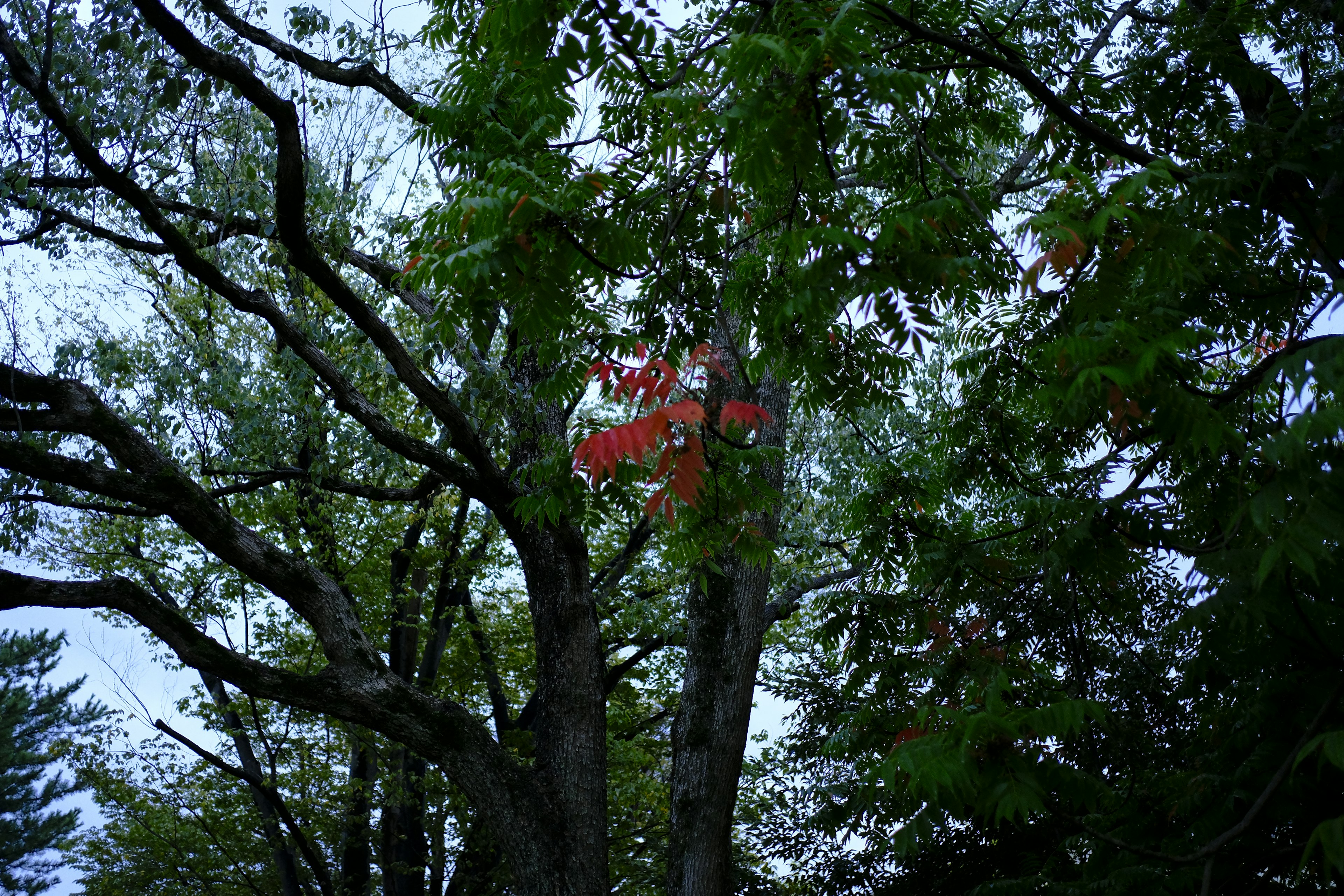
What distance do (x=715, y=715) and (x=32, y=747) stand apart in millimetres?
26436

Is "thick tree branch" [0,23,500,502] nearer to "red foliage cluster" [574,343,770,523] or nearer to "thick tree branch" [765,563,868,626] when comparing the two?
"thick tree branch" [765,563,868,626]

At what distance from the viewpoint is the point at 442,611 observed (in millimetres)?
11445

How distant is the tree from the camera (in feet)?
83.8

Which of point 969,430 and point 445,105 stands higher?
point 445,105

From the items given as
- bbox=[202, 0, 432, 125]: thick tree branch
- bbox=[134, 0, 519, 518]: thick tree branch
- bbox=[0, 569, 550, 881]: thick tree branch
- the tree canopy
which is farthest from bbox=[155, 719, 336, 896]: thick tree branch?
bbox=[202, 0, 432, 125]: thick tree branch

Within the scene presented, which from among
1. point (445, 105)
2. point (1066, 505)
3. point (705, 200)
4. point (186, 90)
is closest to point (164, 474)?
point (186, 90)

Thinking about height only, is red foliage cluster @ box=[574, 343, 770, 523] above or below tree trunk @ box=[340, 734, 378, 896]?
below

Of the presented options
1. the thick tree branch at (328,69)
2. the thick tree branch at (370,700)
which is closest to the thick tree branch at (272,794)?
the thick tree branch at (370,700)

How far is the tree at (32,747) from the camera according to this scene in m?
25.5

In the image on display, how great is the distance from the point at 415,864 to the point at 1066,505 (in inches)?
420

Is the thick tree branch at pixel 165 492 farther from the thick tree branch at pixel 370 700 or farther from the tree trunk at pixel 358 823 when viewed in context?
the tree trunk at pixel 358 823

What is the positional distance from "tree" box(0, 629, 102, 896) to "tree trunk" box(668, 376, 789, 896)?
2402 centimetres

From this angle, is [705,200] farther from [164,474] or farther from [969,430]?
[164,474]

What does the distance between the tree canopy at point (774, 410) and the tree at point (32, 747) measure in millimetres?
18027
